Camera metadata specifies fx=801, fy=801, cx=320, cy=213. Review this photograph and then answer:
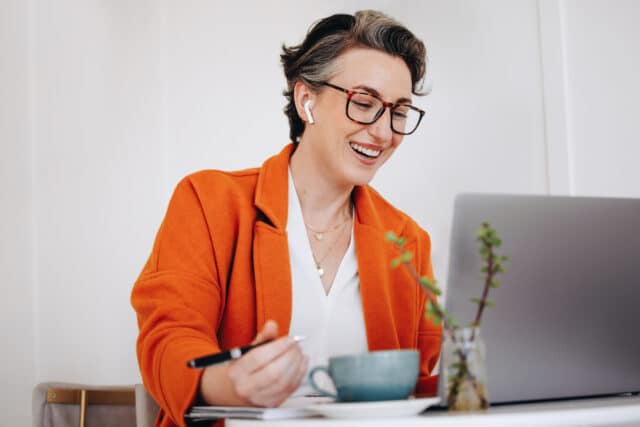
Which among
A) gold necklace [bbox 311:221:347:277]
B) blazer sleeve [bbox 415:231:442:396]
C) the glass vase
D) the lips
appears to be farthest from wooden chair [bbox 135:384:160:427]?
the glass vase

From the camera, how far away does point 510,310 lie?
3.23 ft

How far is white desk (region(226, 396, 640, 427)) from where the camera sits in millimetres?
794

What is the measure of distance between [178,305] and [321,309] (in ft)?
1.32

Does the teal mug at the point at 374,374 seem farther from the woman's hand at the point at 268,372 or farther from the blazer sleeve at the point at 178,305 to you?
the blazer sleeve at the point at 178,305

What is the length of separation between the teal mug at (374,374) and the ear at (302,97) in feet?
3.17

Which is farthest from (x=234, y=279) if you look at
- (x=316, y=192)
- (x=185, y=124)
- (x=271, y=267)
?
(x=185, y=124)

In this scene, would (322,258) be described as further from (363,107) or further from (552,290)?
(552,290)

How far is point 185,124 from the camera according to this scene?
3123mm

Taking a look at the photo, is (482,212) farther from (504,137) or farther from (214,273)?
(504,137)

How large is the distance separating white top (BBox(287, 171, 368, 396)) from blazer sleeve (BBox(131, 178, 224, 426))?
194mm

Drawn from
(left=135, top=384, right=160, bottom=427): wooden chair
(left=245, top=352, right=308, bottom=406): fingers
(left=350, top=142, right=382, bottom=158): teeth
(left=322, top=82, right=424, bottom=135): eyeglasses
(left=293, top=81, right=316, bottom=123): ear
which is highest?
(left=293, top=81, right=316, bottom=123): ear

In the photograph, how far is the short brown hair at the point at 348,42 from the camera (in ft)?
5.72

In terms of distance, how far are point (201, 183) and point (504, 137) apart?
1.43 m

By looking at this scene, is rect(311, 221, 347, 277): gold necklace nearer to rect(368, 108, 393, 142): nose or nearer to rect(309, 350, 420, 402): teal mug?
rect(368, 108, 393, 142): nose
